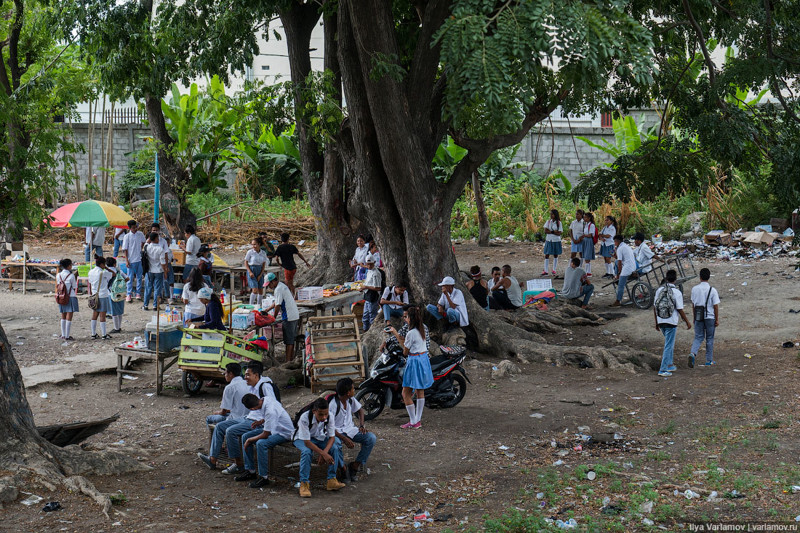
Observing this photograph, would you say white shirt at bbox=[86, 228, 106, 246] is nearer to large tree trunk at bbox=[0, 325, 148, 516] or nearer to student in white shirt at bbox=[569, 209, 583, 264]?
student in white shirt at bbox=[569, 209, 583, 264]

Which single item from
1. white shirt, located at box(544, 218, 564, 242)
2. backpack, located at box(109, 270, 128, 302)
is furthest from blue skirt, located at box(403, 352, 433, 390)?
white shirt, located at box(544, 218, 564, 242)

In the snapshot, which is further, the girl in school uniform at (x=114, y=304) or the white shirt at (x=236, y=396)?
the girl in school uniform at (x=114, y=304)

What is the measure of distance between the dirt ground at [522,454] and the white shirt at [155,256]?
3215 millimetres

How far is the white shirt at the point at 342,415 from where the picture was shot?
7645 millimetres

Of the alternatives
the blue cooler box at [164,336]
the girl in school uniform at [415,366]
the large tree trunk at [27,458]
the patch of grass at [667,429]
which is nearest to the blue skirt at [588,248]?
the patch of grass at [667,429]

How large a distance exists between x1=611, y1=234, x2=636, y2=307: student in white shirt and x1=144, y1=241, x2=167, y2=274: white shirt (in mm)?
9123

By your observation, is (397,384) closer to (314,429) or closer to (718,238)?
(314,429)

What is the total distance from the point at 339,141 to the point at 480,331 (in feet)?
14.1

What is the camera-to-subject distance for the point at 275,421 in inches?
302

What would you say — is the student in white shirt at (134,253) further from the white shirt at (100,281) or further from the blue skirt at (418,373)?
the blue skirt at (418,373)

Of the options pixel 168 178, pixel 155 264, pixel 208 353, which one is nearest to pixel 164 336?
pixel 208 353

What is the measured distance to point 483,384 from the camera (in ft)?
38.3

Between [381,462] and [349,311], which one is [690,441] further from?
[349,311]

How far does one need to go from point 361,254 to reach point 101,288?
4827 mm
